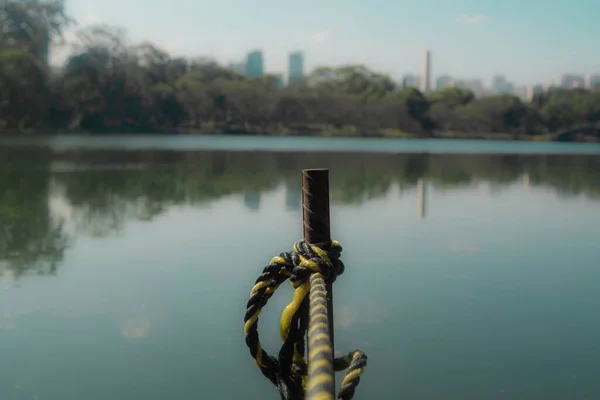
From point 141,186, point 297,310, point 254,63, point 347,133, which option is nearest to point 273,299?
point 297,310

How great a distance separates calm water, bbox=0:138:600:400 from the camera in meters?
4.36

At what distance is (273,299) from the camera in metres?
6.03

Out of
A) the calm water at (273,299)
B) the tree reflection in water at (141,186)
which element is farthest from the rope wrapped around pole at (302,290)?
the tree reflection in water at (141,186)

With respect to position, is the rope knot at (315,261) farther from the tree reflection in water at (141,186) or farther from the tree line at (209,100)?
the tree line at (209,100)

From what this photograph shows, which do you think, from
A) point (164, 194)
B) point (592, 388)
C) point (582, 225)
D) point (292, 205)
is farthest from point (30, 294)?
point (582, 225)

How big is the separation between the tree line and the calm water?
1364 inches

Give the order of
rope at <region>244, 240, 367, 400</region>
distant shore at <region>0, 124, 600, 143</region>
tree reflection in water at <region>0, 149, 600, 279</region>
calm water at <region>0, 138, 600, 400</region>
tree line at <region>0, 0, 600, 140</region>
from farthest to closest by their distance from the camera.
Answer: distant shore at <region>0, 124, 600, 143</region>
tree line at <region>0, 0, 600, 140</region>
tree reflection in water at <region>0, 149, 600, 279</region>
calm water at <region>0, 138, 600, 400</region>
rope at <region>244, 240, 367, 400</region>

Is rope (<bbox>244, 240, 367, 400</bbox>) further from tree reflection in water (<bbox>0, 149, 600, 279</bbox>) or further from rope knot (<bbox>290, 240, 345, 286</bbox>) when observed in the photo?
tree reflection in water (<bbox>0, 149, 600, 279</bbox>)

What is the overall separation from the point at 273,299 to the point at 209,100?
2075 inches

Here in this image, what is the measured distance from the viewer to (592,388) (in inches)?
169

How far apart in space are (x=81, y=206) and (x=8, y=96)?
1291 inches

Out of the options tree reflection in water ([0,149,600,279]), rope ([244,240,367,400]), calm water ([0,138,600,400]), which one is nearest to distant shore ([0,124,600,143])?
tree reflection in water ([0,149,600,279])

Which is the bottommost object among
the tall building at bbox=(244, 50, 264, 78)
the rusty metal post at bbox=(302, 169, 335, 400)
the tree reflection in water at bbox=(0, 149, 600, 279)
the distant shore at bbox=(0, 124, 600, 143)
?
the tree reflection in water at bbox=(0, 149, 600, 279)

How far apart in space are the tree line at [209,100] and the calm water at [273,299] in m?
34.6
